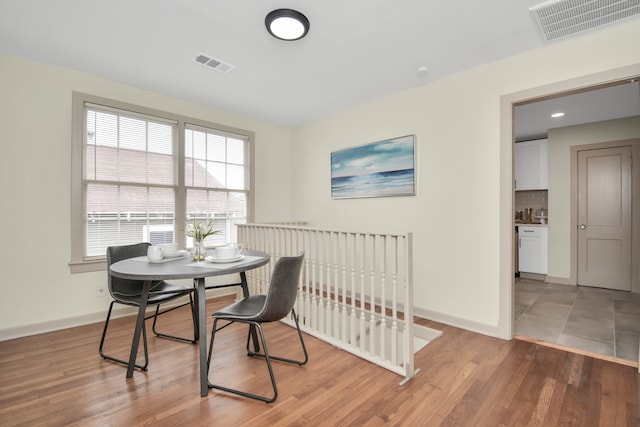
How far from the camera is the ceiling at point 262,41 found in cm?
210

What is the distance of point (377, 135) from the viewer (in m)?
3.83

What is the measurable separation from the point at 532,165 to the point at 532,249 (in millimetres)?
1496

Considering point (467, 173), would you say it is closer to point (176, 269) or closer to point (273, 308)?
point (273, 308)

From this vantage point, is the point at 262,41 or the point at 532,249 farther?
the point at 532,249

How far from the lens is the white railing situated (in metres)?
2.15

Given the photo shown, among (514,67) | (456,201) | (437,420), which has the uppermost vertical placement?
(514,67)

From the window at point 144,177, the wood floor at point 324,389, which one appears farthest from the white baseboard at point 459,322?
the window at point 144,177

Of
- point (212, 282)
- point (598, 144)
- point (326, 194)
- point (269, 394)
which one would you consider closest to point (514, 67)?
point (326, 194)

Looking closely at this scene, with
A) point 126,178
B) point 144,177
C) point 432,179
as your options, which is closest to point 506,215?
point 432,179

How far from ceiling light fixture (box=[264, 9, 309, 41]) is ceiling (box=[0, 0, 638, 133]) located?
0.06 meters

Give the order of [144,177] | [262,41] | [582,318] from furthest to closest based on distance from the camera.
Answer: [144,177] → [582,318] → [262,41]

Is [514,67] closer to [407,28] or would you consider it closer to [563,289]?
[407,28]

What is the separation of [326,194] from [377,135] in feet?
4.00

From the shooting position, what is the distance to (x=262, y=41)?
2.50 m
